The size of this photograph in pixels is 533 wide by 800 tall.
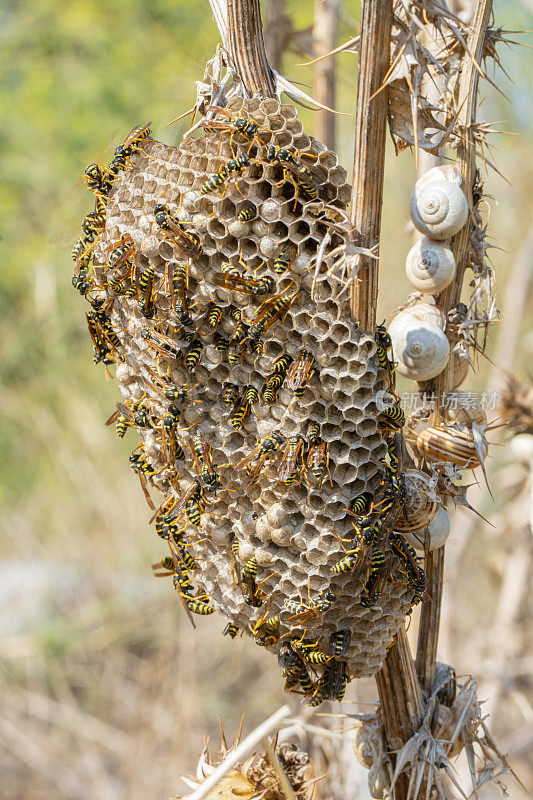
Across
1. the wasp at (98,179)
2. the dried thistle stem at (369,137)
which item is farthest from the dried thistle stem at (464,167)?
the wasp at (98,179)

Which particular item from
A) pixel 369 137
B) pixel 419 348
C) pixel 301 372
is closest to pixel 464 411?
pixel 419 348

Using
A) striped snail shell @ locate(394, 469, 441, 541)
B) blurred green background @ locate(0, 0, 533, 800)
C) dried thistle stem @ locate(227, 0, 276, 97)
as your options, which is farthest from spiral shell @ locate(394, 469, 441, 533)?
blurred green background @ locate(0, 0, 533, 800)

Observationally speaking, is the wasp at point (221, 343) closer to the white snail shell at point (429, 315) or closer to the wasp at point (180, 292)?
the wasp at point (180, 292)

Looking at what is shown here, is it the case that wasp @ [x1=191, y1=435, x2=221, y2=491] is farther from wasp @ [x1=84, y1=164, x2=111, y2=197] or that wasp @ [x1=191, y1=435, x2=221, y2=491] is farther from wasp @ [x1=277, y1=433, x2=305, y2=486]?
wasp @ [x1=84, y1=164, x2=111, y2=197]

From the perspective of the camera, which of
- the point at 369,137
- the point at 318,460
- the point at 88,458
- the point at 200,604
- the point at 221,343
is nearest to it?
the point at 369,137

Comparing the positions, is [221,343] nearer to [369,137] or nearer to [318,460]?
[318,460]

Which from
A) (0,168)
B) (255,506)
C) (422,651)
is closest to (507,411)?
(422,651)
